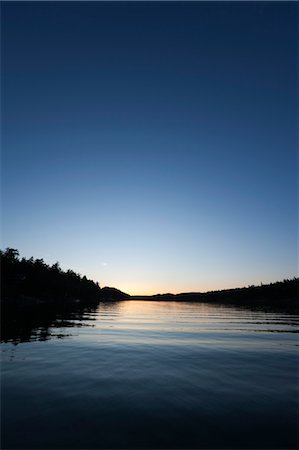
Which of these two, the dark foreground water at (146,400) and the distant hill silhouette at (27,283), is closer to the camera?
the dark foreground water at (146,400)

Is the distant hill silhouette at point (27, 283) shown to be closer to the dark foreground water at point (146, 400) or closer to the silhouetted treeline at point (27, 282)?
the silhouetted treeline at point (27, 282)

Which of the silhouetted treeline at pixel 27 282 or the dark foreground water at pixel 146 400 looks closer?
the dark foreground water at pixel 146 400

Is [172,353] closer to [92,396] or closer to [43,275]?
[92,396]

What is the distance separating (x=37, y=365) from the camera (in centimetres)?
1720

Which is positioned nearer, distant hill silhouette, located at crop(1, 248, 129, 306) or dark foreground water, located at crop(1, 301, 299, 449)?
dark foreground water, located at crop(1, 301, 299, 449)

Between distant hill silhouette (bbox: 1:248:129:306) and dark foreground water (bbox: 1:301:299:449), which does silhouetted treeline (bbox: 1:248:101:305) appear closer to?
distant hill silhouette (bbox: 1:248:129:306)

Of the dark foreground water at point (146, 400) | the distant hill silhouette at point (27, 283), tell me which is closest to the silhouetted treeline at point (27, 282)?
the distant hill silhouette at point (27, 283)

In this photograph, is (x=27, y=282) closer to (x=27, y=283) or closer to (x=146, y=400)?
(x=27, y=283)

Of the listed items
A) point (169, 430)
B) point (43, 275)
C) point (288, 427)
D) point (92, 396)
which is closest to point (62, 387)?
point (92, 396)

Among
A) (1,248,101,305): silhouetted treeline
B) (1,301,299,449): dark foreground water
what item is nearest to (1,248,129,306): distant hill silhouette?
(1,248,101,305): silhouetted treeline

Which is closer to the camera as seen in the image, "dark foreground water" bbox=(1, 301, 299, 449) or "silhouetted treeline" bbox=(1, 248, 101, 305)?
"dark foreground water" bbox=(1, 301, 299, 449)

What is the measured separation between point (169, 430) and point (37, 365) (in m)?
11.5

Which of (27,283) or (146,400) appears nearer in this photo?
(146,400)

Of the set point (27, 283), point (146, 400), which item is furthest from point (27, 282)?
point (146, 400)
